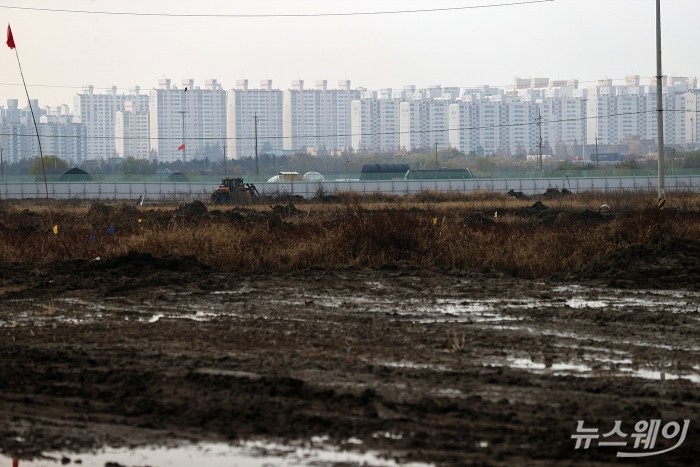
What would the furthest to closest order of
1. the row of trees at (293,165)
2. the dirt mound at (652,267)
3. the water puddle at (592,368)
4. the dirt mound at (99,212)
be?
the row of trees at (293,165) → the dirt mound at (99,212) → the dirt mound at (652,267) → the water puddle at (592,368)

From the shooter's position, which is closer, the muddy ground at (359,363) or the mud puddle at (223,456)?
the mud puddle at (223,456)

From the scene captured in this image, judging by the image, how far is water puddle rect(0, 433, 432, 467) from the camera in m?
7.15

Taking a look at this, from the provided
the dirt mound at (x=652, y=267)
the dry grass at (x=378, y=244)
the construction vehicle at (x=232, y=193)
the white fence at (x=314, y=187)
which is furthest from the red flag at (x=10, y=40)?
the white fence at (x=314, y=187)

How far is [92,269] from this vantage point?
19281mm

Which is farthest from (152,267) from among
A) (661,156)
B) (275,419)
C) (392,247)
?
(661,156)

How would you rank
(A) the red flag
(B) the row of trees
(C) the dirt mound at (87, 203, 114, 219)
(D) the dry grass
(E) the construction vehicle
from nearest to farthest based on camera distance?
(D) the dry grass < (A) the red flag < (C) the dirt mound at (87, 203, 114, 219) < (E) the construction vehicle < (B) the row of trees

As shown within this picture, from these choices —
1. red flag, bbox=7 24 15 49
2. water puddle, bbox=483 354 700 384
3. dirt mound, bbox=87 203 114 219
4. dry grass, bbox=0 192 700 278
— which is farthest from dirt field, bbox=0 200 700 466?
dirt mound, bbox=87 203 114 219

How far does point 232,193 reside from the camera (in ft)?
211

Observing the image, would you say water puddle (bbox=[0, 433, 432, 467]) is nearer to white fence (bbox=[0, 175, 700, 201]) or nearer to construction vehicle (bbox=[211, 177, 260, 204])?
construction vehicle (bbox=[211, 177, 260, 204])

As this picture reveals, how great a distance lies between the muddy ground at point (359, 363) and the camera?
7.80 metres

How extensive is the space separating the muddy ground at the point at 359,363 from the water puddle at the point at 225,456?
147mm

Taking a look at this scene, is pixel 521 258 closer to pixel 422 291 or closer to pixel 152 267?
pixel 422 291

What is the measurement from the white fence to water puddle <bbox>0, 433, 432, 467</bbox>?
66.9 m

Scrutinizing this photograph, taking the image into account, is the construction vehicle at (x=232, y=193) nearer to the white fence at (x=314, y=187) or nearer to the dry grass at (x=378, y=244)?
the white fence at (x=314, y=187)
